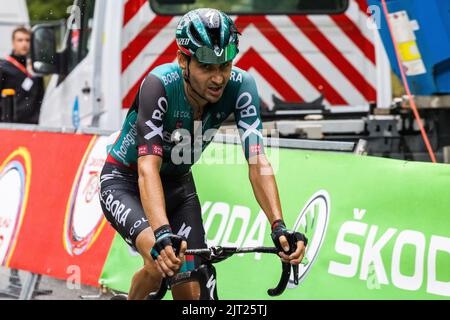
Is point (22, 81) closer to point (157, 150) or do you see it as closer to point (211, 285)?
point (157, 150)

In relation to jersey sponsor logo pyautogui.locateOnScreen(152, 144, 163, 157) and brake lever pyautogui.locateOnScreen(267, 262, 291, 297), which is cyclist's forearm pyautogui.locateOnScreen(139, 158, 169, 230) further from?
brake lever pyautogui.locateOnScreen(267, 262, 291, 297)

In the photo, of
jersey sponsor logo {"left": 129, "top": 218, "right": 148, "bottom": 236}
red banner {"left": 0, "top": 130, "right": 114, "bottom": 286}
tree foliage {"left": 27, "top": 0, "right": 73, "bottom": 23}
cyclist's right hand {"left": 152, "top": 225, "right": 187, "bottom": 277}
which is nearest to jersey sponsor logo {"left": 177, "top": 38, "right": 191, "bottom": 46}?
jersey sponsor logo {"left": 129, "top": 218, "right": 148, "bottom": 236}

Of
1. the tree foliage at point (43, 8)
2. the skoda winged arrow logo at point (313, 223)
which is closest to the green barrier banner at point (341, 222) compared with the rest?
the skoda winged arrow logo at point (313, 223)

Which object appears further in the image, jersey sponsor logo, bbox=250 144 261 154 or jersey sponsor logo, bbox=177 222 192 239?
jersey sponsor logo, bbox=177 222 192 239

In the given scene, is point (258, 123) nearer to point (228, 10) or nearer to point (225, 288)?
point (225, 288)

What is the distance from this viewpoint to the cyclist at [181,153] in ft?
18.2

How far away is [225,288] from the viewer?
25.3 feet

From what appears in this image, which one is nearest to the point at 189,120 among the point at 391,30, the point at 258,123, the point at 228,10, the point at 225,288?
the point at 258,123

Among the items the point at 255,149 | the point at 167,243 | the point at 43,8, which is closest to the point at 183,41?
the point at 255,149

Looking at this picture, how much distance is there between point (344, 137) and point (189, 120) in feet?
12.1

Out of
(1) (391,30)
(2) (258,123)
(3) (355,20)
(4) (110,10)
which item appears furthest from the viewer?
(3) (355,20)

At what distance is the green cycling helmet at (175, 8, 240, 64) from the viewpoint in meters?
5.58

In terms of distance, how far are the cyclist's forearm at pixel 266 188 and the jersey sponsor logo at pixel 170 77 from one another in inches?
24.1

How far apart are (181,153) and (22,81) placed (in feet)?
30.7
